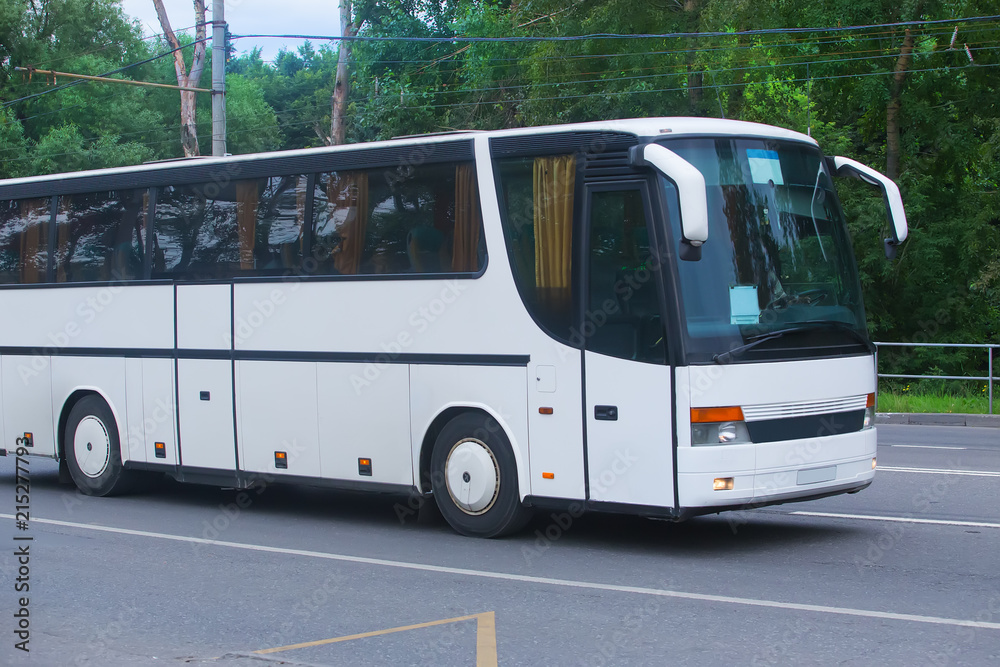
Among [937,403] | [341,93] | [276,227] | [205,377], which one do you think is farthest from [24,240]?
[341,93]

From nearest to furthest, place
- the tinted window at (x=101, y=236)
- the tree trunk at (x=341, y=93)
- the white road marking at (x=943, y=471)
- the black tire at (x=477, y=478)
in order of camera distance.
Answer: the black tire at (x=477, y=478)
the tinted window at (x=101, y=236)
the white road marking at (x=943, y=471)
the tree trunk at (x=341, y=93)

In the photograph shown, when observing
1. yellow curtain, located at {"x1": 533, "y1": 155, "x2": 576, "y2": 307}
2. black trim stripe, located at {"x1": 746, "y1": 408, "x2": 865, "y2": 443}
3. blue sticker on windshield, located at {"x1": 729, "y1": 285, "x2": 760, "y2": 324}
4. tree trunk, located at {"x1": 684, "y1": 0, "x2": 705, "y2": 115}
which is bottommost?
black trim stripe, located at {"x1": 746, "y1": 408, "x2": 865, "y2": 443}

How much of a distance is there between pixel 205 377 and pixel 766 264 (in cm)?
566

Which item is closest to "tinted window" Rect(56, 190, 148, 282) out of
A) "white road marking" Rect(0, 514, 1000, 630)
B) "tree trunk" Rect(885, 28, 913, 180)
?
"white road marking" Rect(0, 514, 1000, 630)

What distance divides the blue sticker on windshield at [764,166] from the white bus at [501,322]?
2cm

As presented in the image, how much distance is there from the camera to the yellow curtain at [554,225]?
8984 mm

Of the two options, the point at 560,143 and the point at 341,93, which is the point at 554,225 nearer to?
the point at 560,143

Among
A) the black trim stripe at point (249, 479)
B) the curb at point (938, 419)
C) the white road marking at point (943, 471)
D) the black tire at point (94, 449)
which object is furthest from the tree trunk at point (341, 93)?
the white road marking at point (943, 471)

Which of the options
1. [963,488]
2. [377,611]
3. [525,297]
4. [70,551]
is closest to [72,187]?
[70,551]

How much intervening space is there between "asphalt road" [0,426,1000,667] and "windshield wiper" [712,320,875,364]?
4.70ft

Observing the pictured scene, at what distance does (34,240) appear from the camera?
43.9 feet

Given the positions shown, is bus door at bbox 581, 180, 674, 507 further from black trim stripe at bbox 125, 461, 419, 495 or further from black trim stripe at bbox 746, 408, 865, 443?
black trim stripe at bbox 125, 461, 419, 495

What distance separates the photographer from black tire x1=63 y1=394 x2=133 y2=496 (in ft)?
41.3

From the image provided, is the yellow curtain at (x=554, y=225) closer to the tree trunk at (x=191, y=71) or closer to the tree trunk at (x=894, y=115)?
the tree trunk at (x=894, y=115)
